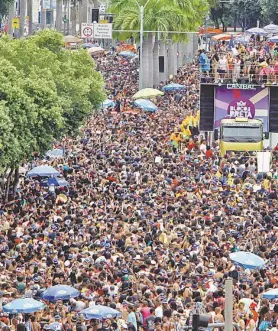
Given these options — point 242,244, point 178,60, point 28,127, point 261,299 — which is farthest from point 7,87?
point 178,60

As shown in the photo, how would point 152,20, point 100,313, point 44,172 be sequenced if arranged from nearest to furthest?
point 100,313
point 44,172
point 152,20

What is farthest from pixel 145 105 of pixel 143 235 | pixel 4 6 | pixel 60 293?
pixel 4 6

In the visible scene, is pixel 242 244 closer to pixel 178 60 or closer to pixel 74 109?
pixel 74 109

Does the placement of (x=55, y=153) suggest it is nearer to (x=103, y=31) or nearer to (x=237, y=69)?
(x=237, y=69)

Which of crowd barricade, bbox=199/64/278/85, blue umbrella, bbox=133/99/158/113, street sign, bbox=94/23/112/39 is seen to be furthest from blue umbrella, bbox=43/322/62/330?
street sign, bbox=94/23/112/39

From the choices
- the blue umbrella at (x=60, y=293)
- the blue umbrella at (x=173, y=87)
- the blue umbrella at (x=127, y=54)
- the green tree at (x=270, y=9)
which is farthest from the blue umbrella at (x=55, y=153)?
the green tree at (x=270, y=9)

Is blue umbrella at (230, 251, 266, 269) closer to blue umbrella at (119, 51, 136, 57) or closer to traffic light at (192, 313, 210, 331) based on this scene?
traffic light at (192, 313, 210, 331)
